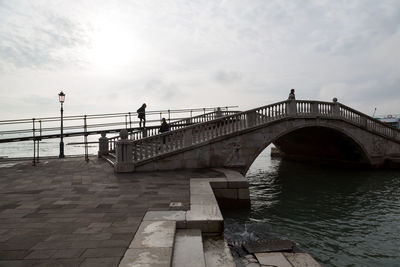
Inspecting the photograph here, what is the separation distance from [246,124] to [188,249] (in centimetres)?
959

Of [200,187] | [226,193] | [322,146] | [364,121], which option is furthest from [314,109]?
[200,187]

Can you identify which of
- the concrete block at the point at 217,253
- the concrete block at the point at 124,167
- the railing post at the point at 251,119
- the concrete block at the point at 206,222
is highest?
the railing post at the point at 251,119

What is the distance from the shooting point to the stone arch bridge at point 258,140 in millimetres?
10578

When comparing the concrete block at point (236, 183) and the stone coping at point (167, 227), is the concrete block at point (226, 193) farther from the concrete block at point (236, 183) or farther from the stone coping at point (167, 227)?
the stone coping at point (167, 227)

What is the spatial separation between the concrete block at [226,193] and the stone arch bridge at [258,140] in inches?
130

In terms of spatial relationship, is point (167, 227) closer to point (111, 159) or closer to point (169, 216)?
point (169, 216)

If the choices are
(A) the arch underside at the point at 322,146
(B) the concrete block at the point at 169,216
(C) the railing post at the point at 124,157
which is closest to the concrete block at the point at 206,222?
(B) the concrete block at the point at 169,216

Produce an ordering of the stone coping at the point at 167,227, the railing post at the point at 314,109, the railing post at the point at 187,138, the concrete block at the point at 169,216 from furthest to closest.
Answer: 1. the railing post at the point at 314,109
2. the railing post at the point at 187,138
3. the concrete block at the point at 169,216
4. the stone coping at the point at 167,227

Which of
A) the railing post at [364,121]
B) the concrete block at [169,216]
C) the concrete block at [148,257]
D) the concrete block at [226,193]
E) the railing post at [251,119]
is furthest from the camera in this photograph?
the railing post at [364,121]

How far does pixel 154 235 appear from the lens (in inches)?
152

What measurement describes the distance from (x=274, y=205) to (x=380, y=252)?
159 inches

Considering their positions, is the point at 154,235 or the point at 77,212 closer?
the point at 154,235

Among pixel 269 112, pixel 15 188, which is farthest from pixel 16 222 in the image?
pixel 269 112

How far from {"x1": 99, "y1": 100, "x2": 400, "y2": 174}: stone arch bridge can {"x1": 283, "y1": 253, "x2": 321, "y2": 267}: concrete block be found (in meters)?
6.74
